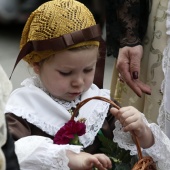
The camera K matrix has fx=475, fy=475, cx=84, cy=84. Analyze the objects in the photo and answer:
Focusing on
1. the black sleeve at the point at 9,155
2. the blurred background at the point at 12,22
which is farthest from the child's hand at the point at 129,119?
the blurred background at the point at 12,22

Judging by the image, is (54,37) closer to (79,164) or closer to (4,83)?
(79,164)

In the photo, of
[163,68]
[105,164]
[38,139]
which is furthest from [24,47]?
[163,68]

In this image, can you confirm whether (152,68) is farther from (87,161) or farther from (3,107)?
(3,107)

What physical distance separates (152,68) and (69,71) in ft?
1.96

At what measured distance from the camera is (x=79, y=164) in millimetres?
1339

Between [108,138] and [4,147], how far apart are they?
31.4 inches

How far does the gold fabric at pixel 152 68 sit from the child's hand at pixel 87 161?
740 mm

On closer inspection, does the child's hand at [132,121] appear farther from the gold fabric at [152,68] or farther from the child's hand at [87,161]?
the gold fabric at [152,68]

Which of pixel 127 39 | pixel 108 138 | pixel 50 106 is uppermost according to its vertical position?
pixel 127 39

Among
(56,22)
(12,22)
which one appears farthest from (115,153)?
(12,22)

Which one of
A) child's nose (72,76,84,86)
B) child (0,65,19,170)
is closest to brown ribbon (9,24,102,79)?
child's nose (72,76,84,86)

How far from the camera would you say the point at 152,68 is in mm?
2006

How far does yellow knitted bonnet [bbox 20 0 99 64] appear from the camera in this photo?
150 cm

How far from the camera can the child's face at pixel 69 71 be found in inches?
59.1
